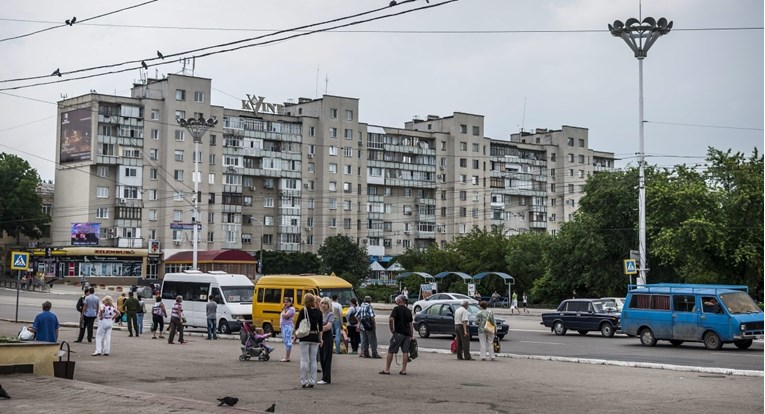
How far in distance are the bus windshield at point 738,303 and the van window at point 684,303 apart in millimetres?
930

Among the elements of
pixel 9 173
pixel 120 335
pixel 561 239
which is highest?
pixel 9 173

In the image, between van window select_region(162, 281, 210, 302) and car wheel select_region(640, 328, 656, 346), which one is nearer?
car wheel select_region(640, 328, 656, 346)

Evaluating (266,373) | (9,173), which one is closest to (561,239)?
(266,373)

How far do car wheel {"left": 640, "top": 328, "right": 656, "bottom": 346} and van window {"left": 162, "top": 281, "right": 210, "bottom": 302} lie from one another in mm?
16636

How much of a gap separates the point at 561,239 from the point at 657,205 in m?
13.6

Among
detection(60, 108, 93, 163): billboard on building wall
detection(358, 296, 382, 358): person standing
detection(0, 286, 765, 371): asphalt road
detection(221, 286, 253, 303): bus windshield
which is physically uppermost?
detection(60, 108, 93, 163): billboard on building wall

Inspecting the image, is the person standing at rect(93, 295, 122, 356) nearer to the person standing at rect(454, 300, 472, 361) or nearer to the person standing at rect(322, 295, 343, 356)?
the person standing at rect(322, 295, 343, 356)

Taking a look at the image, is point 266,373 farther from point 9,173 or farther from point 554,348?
point 9,173

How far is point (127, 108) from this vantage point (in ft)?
329

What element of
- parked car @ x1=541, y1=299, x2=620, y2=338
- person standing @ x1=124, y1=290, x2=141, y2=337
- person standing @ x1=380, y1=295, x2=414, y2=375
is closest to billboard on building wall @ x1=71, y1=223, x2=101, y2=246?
person standing @ x1=124, y1=290, x2=141, y2=337

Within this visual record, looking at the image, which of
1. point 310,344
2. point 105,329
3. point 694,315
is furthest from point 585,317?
point 310,344

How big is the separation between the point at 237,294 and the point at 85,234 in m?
65.4

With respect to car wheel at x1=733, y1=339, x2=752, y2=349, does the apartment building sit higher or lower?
higher

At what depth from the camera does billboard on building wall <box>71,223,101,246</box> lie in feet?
323
